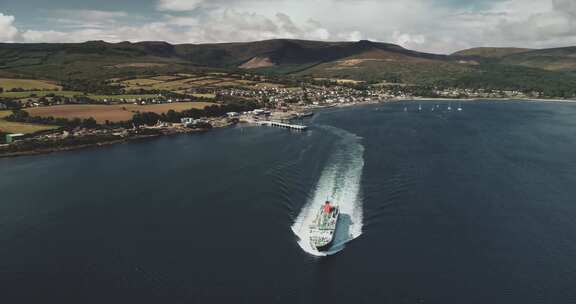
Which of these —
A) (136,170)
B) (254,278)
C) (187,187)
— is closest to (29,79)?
(136,170)

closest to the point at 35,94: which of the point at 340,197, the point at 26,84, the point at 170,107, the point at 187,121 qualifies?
the point at 26,84

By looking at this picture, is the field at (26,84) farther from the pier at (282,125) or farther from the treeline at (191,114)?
the pier at (282,125)

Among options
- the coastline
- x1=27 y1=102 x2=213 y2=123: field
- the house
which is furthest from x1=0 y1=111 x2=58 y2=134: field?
the house

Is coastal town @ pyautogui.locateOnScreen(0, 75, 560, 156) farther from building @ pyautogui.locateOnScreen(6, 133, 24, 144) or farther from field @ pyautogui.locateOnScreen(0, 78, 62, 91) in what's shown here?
field @ pyautogui.locateOnScreen(0, 78, 62, 91)

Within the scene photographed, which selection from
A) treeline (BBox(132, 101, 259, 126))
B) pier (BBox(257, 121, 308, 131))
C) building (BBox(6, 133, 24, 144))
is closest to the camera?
building (BBox(6, 133, 24, 144))

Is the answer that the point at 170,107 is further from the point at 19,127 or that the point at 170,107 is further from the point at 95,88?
the point at 95,88

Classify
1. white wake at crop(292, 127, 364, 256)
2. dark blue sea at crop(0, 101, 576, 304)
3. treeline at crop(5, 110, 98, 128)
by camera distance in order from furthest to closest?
treeline at crop(5, 110, 98, 128) < white wake at crop(292, 127, 364, 256) < dark blue sea at crop(0, 101, 576, 304)
